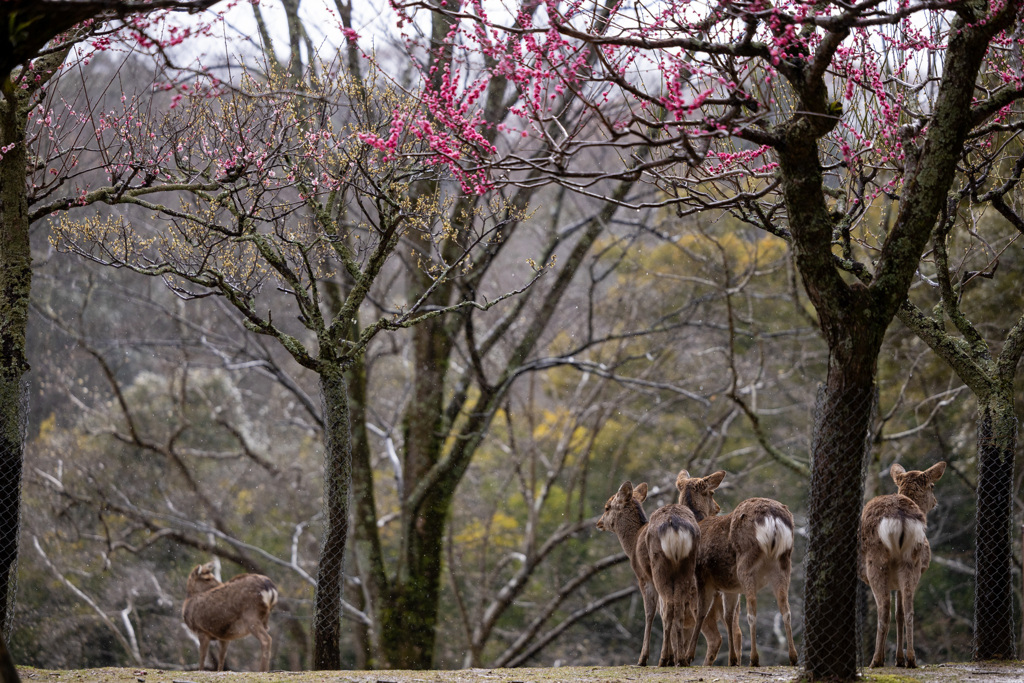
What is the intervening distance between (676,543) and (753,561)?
606 mm

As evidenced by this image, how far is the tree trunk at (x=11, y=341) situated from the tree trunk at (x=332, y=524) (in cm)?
222

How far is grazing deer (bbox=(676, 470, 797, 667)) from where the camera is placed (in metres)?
6.29

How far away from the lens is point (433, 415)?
12.9 meters

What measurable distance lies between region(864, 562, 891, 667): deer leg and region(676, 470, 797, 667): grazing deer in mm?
566

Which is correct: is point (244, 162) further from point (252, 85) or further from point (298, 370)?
point (298, 370)

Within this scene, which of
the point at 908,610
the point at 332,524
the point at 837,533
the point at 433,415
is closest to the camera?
the point at 837,533

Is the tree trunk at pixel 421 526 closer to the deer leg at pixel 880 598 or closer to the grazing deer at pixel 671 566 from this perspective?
the grazing deer at pixel 671 566

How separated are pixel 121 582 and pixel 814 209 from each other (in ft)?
51.2

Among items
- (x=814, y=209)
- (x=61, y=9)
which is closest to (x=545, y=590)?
(x=814, y=209)

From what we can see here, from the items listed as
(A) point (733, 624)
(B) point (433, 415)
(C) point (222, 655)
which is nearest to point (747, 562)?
(A) point (733, 624)

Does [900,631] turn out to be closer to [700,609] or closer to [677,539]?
[700,609]

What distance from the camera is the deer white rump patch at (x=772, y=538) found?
626 cm

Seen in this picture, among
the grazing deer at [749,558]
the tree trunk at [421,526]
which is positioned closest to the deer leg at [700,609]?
the grazing deer at [749,558]

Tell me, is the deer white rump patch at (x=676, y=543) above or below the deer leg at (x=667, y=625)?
above
